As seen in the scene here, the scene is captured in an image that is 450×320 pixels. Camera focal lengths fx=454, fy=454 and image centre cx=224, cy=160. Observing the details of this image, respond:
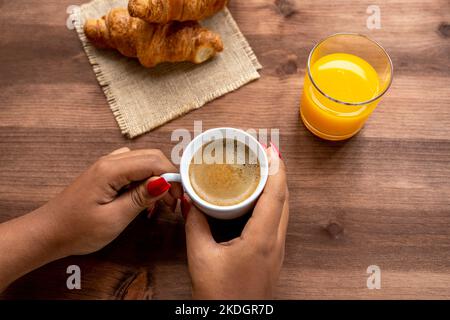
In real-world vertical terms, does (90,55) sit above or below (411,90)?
above

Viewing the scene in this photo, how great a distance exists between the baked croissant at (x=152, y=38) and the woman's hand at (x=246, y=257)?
38 cm

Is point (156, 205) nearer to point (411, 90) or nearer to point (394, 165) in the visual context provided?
point (394, 165)

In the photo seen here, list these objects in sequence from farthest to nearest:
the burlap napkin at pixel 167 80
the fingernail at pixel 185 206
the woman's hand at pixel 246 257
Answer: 1. the burlap napkin at pixel 167 80
2. the fingernail at pixel 185 206
3. the woman's hand at pixel 246 257

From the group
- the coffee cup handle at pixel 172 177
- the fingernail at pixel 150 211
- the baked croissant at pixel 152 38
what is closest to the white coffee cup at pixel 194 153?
the coffee cup handle at pixel 172 177

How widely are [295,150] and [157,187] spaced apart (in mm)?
358

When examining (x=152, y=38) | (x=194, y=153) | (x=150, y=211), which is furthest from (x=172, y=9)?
(x=150, y=211)

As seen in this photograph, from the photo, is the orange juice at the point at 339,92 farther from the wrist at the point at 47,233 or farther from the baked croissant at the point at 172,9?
the wrist at the point at 47,233

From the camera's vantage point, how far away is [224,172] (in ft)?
2.93

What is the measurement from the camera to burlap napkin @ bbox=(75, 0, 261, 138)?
1.08m

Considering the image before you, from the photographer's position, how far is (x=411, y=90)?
3.58ft

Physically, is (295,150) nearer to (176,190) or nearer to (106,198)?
(176,190)

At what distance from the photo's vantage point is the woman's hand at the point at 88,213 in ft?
2.94

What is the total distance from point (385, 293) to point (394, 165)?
0.94 ft
